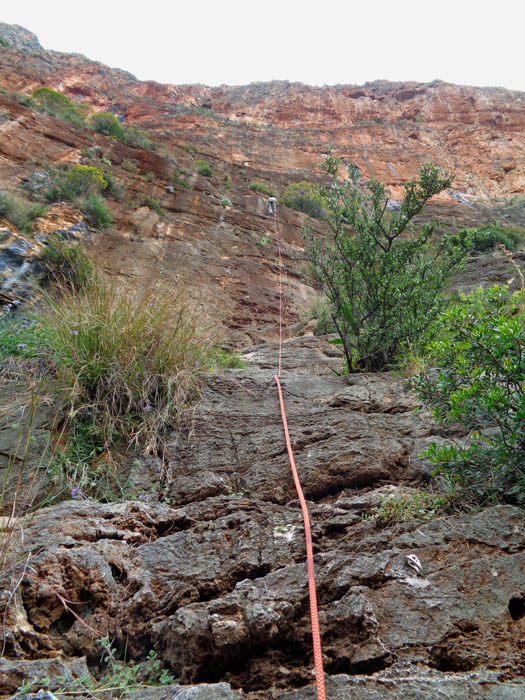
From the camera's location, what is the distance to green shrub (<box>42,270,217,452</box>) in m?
3.16

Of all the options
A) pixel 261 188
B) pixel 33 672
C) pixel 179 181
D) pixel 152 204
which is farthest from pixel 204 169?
pixel 33 672

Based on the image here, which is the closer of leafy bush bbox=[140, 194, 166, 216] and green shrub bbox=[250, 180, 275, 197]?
leafy bush bbox=[140, 194, 166, 216]

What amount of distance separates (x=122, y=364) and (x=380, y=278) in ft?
9.34

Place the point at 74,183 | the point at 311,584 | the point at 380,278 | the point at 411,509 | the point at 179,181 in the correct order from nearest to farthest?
the point at 311,584
the point at 411,509
the point at 380,278
the point at 74,183
the point at 179,181

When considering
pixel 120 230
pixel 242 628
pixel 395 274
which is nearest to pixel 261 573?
pixel 242 628

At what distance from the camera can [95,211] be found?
30.5 feet

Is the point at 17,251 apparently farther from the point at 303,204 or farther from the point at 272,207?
the point at 303,204

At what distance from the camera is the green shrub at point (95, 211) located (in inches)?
365

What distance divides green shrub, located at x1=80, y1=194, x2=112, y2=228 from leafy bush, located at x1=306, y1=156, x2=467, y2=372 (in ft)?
19.1

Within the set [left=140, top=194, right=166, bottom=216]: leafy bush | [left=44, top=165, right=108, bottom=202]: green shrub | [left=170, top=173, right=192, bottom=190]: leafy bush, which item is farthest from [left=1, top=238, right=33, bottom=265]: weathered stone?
[left=170, top=173, right=192, bottom=190]: leafy bush

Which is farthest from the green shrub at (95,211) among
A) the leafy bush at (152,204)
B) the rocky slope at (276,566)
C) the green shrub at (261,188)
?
the green shrub at (261,188)

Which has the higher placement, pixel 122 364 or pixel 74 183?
pixel 74 183

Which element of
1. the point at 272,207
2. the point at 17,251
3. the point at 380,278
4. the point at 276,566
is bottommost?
the point at 276,566

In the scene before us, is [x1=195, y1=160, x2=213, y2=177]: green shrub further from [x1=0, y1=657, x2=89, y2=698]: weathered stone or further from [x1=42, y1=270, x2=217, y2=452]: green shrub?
[x1=0, y1=657, x2=89, y2=698]: weathered stone
